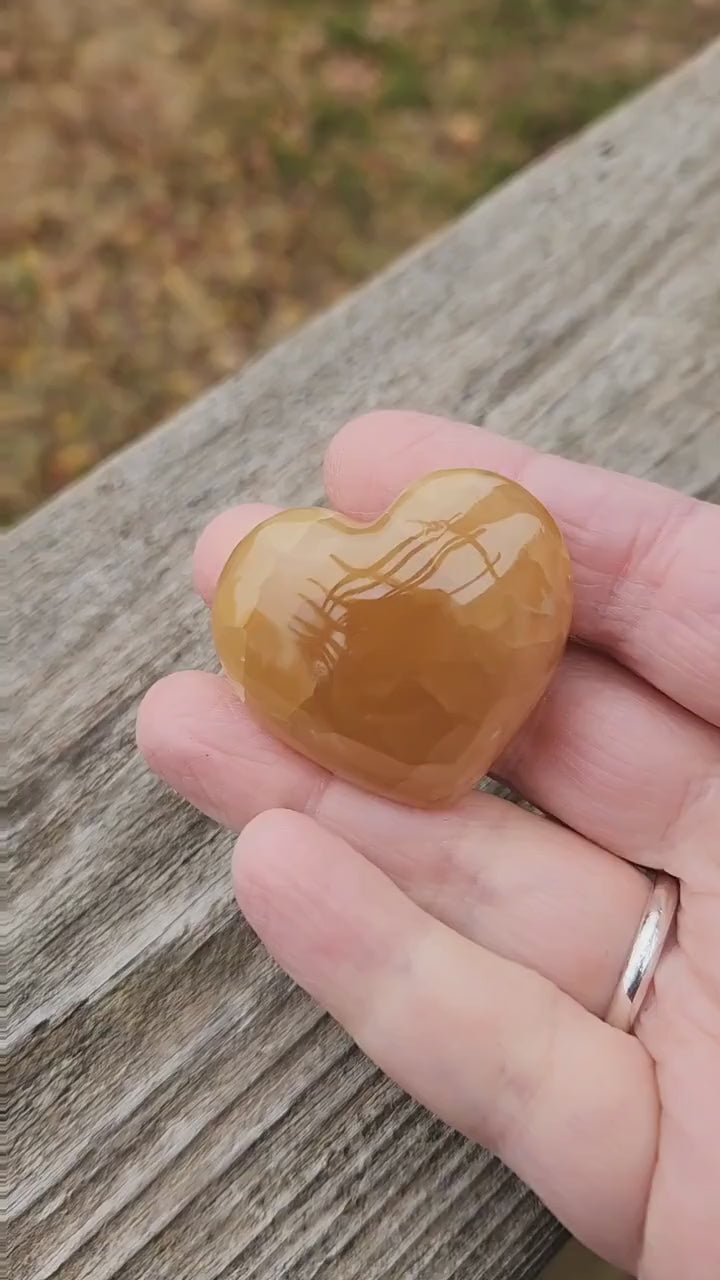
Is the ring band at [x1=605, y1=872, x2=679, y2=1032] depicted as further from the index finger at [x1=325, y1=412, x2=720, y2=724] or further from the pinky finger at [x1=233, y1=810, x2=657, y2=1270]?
the index finger at [x1=325, y1=412, x2=720, y2=724]

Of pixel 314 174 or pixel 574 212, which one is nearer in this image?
pixel 574 212

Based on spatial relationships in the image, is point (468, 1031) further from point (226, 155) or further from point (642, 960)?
point (226, 155)

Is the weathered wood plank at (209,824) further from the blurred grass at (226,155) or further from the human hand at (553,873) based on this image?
the blurred grass at (226,155)

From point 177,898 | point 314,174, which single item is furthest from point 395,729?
point 314,174

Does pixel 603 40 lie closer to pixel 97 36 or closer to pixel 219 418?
pixel 97 36

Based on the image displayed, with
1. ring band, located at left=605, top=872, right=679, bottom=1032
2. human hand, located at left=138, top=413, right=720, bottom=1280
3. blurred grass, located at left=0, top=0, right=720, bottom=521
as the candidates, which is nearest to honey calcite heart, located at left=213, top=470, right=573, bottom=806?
human hand, located at left=138, top=413, right=720, bottom=1280

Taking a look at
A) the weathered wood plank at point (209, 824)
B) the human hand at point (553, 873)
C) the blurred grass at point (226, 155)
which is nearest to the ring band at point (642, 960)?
the human hand at point (553, 873)

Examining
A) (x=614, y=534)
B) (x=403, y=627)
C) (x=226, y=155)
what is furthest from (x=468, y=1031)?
(x=226, y=155)
